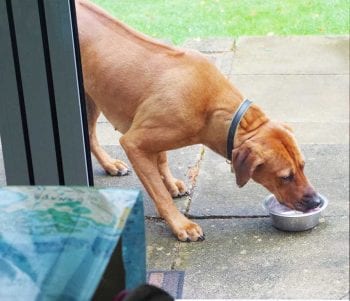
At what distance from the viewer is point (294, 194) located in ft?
6.55

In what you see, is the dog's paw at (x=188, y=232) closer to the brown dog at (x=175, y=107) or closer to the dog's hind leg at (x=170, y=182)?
the brown dog at (x=175, y=107)

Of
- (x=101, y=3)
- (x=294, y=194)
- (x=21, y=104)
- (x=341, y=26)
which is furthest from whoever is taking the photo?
(x=294, y=194)

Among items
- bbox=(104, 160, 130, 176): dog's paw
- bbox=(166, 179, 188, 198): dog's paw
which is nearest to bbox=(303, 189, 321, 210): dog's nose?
bbox=(166, 179, 188, 198): dog's paw

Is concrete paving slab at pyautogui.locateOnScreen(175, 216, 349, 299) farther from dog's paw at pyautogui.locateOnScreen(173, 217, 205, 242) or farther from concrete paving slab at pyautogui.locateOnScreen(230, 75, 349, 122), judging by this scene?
concrete paving slab at pyautogui.locateOnScreen(230, 75, 349, 122)

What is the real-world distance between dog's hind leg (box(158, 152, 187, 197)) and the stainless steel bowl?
0.30m

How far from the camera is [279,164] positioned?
1969 mm

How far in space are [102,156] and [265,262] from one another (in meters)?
0.66

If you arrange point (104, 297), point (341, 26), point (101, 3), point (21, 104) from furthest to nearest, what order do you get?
point (101, 3), point (21, 104), point (341, 26), point (104, 297)

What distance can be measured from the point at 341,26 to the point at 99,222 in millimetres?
796

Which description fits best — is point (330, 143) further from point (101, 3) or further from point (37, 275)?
point (37, 275)

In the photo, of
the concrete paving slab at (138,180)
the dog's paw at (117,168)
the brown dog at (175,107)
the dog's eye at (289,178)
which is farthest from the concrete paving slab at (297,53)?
the dog's paw at (117,168)

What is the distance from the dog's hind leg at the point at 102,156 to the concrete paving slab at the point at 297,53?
Result: 0.45 m

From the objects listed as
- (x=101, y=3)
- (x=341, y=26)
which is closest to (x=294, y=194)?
(x=341, y=26)

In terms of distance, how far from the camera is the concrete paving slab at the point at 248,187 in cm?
191
